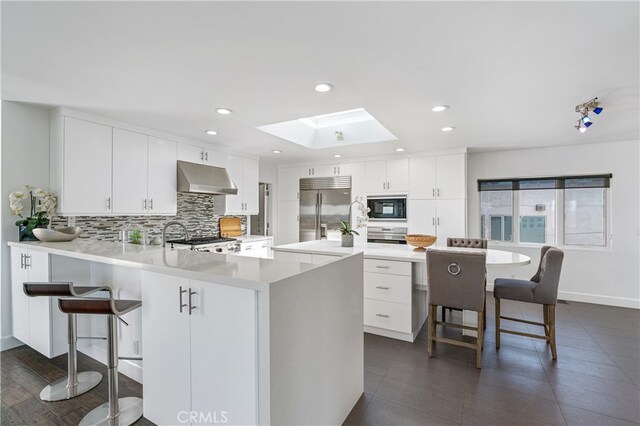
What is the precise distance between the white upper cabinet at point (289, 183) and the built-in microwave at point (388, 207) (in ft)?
4.87

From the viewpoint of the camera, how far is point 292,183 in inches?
231

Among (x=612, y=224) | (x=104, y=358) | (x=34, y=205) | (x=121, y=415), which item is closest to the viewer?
(x=121, y=415)

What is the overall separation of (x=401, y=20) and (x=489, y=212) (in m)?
4.32

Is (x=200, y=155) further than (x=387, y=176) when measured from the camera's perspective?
No

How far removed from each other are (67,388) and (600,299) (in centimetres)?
609

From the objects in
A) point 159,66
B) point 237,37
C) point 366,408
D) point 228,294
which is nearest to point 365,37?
point 237,37

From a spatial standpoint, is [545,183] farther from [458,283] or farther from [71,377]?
[71,377]

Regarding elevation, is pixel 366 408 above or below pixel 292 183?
below

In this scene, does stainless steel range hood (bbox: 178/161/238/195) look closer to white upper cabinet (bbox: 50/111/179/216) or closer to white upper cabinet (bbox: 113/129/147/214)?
white upper cabinet (bbox: 50/111/179/216)

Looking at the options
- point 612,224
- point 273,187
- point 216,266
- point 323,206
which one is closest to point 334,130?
point 323,206

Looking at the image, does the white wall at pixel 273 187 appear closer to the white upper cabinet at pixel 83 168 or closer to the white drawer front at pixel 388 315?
the white upper cabinet at pixel 83 168

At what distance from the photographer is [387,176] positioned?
4984 mm

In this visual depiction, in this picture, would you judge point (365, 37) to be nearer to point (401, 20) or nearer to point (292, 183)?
point (401, 20)

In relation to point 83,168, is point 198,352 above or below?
below
